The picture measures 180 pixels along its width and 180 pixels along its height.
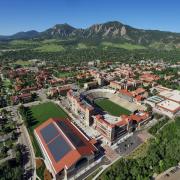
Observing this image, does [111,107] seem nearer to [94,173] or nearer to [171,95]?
[171,95]

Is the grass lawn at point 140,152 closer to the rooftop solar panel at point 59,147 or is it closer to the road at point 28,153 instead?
the rooftop solar panel at point 59,147

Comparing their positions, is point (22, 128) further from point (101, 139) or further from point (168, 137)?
point (168, 137)

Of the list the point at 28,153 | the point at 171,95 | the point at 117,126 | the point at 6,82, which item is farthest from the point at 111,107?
the point at 6,82

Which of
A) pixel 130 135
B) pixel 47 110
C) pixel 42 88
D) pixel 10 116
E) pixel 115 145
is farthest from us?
pixel 42 88

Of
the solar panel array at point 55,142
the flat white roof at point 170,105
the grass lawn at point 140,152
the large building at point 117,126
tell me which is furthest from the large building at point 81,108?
the flat white roof at point 170,105

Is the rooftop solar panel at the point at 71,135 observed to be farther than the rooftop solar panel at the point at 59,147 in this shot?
Yes

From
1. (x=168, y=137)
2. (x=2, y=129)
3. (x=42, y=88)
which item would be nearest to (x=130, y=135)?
(x=168, y=137)
